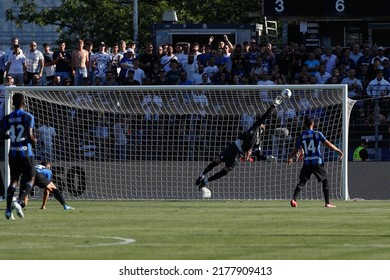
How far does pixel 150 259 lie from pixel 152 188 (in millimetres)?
16136

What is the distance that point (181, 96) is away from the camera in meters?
28.3

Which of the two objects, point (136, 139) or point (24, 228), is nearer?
point (24, 228)

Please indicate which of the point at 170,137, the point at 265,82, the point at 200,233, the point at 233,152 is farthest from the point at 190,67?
the point at 200,233

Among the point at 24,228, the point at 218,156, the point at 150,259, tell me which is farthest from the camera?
the point at 218,156

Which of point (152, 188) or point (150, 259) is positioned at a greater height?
point (150, 259)

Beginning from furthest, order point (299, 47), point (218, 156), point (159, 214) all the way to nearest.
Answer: point (299, 47)
point (218, 156)
point (159, 214)

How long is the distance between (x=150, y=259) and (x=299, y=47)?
20866 millimetres

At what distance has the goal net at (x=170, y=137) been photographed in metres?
27.6

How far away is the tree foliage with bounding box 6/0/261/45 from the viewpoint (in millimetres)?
56938

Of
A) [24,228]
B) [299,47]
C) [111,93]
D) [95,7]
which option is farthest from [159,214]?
[95,7]

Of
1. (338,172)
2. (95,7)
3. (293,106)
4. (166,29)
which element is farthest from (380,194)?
(95,7)

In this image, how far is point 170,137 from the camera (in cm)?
2819

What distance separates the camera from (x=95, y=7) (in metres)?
57.8

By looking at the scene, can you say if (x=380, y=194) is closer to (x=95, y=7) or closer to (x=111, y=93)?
(x=111, y=93)
